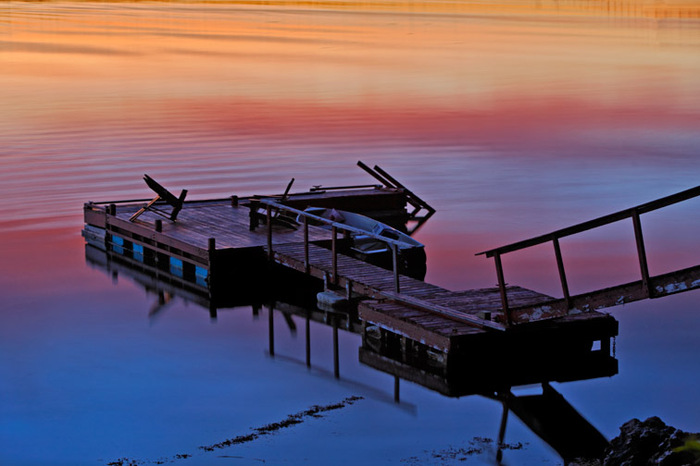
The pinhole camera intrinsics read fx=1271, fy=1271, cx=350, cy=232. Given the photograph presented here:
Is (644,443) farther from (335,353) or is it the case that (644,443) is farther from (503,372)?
(335,353)

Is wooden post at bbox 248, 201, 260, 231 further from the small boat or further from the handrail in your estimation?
the handrail

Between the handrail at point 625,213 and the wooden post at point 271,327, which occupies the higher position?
the handrail at point 625,213

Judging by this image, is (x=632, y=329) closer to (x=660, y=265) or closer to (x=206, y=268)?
(x=660, y=265)

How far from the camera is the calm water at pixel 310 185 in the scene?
1402 centimetres

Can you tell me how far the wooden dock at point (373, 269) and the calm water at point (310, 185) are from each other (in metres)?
0.65

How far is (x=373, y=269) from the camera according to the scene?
18.4 meters

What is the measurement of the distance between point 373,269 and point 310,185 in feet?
40.3

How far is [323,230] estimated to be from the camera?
70.0 ft

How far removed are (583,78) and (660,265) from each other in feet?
123

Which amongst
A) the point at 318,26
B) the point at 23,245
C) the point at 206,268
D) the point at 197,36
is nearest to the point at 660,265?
the point at 206,268

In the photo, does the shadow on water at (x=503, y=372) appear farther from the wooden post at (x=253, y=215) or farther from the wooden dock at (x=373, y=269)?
the wooden post at (x=253, y=215)

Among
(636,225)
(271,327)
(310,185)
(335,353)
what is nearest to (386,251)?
(271,327)

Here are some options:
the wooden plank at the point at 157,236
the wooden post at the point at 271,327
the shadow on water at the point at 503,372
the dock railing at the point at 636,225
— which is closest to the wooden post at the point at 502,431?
the shadow on water at the point at 503,372

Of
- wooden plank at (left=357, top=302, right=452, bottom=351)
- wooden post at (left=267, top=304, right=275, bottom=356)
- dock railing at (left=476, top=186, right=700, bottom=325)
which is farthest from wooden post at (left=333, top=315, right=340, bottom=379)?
dock railing at (left=476, top=186, right=700, bottom=325)
